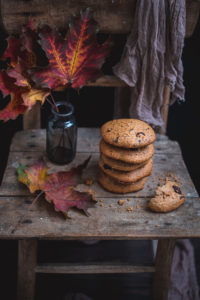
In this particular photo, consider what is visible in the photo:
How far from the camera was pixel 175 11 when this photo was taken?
1.48 meters

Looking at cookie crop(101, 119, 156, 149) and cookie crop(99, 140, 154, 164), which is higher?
cookie crop(101, 119, 156, 149)

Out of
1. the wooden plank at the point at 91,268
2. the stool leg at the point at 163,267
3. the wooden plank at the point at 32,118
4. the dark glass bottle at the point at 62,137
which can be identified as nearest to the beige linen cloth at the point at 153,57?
the dark glass bottle at the point at 62,137

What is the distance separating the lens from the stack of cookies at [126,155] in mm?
1364

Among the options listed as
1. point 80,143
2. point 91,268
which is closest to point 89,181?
point 80,143

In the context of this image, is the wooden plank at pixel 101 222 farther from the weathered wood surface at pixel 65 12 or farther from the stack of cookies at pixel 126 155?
the weathered wood surface at pixel 65 12

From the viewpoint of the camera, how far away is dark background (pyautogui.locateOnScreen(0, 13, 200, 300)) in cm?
192

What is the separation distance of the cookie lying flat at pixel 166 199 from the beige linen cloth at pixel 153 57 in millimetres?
381

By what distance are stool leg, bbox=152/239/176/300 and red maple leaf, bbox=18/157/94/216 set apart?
1.32ft

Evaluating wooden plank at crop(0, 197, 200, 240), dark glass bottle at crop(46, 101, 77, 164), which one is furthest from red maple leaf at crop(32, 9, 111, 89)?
wooden plank at crop(0, 197, 200, 240)

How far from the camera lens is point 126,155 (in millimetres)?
1371

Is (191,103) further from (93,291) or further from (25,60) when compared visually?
(93,291)

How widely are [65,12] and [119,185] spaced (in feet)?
2.46

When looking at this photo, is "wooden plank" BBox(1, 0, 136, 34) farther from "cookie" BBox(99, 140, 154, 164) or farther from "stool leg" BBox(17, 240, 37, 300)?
"stool leg" BBox(17, 240, 37, 300)

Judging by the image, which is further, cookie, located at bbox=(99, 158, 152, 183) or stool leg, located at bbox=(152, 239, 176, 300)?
stool leg, located at bbox=(152, 239, 176, 300)
